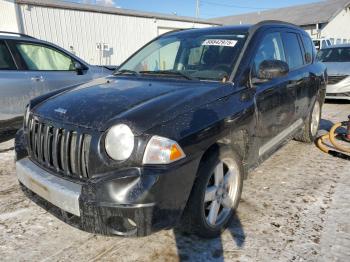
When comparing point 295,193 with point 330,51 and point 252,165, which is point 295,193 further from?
point 330,51

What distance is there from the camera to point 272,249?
275 cm

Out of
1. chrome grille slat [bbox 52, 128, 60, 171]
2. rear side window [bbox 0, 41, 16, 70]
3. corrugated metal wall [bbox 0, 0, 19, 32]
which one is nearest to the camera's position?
chrome grille slat [bbox 52, 128, 60, 171]

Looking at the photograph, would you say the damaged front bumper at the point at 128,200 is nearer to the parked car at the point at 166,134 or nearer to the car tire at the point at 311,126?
the parked car at the point at 166,134

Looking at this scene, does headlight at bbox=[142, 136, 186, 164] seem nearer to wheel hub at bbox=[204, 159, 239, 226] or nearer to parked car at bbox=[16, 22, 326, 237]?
parked car at bbox=[16, 22, 326, 237]

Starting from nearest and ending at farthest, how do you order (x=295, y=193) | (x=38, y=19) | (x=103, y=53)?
(x=295, y=193) → (x=38, y=19) → (x=103, y=53)

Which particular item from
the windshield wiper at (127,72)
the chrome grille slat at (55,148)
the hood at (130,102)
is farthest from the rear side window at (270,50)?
the chrome grille slat at (55,148)

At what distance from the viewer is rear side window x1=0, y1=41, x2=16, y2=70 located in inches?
215

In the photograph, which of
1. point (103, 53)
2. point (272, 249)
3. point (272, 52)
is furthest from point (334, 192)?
point (103, 53)

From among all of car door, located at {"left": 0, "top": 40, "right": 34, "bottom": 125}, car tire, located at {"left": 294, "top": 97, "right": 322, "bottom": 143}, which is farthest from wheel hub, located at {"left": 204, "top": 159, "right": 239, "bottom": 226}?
car door, located at {"left": 0, "top": 40, "right": 34, "bottom": 125}

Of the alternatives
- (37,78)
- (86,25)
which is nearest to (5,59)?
(37,78)

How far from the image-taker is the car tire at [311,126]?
5354 mm

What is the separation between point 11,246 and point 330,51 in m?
11.0

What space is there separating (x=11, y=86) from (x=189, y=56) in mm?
3321

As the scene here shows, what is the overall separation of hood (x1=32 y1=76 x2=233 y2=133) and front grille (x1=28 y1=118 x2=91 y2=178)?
92 millimetres
